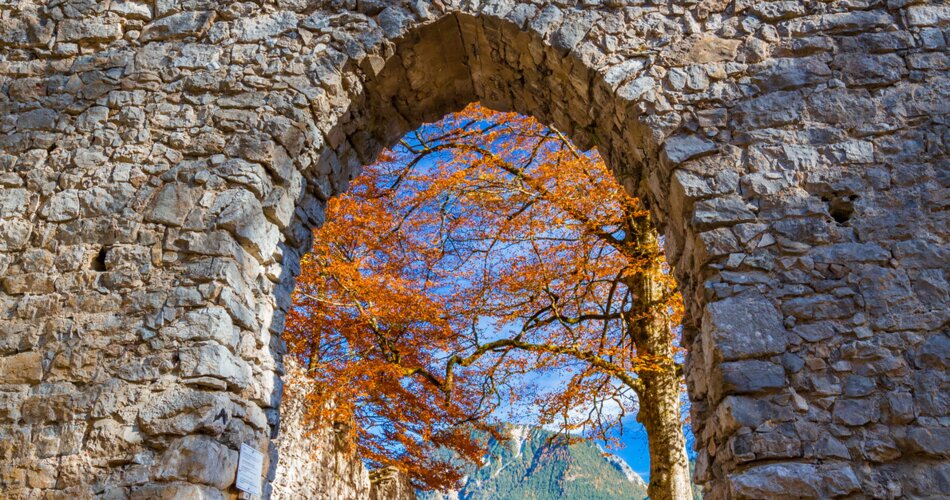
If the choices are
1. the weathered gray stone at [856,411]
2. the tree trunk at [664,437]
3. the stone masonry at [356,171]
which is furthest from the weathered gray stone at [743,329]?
the tree trunk at [664,437]

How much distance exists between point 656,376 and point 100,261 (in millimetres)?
5536

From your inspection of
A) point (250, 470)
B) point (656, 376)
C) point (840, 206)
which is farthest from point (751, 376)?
point (656, 376)

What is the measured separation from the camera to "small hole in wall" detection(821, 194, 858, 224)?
10.9 ft

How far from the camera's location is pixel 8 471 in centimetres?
327

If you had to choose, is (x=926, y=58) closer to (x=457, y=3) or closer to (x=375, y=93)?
(x=457, y=3)

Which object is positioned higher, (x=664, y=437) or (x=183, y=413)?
A: (x=664, y=437)

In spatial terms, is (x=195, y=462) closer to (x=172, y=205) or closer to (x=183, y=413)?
(x=183, y=413)

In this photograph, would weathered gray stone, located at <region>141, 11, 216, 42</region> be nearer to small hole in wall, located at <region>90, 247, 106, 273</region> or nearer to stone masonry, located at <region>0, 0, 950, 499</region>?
stone masonry, located at <region>0, 0, 950, 499</region>

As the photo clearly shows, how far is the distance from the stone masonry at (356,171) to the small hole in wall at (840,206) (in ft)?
0.04

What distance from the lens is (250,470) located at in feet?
11.2

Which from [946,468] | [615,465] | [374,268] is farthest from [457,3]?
[615,465]

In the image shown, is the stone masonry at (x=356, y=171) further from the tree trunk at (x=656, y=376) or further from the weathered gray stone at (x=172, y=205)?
the tree trunk at (x=656, y=376)

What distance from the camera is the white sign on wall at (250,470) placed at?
334cm

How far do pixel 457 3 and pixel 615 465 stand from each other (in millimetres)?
47092
